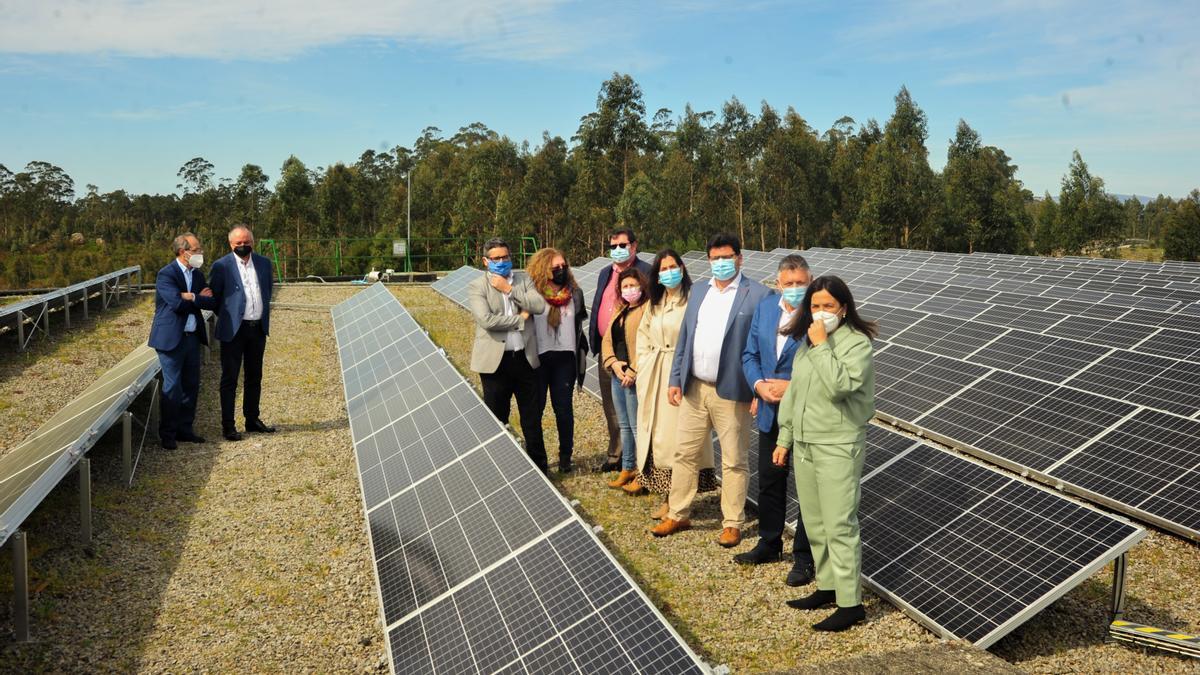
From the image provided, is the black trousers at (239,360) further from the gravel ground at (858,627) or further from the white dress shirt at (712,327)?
the white dress shirt at (712,327)

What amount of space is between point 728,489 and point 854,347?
1.92 metres

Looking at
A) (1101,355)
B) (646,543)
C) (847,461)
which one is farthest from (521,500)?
(1101,355)

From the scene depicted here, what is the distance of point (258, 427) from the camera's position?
9.68m

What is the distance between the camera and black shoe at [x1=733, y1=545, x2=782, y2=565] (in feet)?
18.8

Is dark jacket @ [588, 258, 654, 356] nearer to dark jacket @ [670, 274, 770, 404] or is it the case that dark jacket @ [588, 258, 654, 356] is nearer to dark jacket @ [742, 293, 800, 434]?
dark jacket @ [670, 274, 770, 404]

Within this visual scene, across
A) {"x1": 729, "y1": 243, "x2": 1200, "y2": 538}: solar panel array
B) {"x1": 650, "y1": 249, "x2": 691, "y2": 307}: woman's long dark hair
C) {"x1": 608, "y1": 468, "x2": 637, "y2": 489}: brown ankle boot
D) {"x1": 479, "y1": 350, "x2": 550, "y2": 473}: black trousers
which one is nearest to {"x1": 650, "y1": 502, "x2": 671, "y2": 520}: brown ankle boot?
{"x1": 608, "y1": 468, "x2": 637, "y2": 489}: brown ankle boot

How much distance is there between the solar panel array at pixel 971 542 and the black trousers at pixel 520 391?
2.41m

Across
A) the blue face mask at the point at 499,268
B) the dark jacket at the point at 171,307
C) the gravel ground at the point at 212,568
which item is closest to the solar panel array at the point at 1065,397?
the blue face mask at the point at 499,268

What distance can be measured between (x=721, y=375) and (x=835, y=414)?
1.30m

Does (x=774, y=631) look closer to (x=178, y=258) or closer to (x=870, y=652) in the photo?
(x=870, y=652)

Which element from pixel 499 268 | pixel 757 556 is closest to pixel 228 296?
pixel 499 268

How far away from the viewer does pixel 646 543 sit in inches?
247

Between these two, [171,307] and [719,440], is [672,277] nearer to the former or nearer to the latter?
[719,440]

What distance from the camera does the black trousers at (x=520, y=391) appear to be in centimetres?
734
